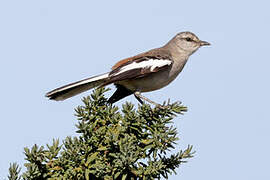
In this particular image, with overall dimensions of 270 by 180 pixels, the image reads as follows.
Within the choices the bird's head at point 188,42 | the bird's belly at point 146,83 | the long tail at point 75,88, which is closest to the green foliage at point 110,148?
the long tail at point 75,88

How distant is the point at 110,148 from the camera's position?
3588mm

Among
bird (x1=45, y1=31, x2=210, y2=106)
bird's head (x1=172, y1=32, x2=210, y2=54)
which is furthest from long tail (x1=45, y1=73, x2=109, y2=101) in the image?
bird's head (x1=172, y1=32, x2=210, y2=54)

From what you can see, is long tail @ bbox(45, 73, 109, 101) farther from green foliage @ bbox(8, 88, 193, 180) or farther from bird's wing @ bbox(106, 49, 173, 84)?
green foliage @ bbox(8, 88, 193, 180)

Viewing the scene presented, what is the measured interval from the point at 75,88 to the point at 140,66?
4.00 ft

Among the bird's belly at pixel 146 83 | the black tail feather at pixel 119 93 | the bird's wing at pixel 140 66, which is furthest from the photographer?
the bird's belly at pixel 146 83

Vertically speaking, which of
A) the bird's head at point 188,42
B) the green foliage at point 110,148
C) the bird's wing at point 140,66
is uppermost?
the bird's head at point 188,42

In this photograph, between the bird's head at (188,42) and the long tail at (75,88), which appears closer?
the long tail at (75,88)

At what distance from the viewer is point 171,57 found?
679 centimetres

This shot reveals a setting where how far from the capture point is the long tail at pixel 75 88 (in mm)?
5371

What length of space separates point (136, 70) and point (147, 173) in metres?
2.95

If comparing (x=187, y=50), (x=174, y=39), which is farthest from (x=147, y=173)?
(x=174, y=39)

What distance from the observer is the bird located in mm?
5656

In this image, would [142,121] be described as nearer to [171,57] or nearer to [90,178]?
[90,178]

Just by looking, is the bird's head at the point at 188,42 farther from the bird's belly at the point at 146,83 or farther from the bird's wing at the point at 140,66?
the bird's belly at the point at 146,83
